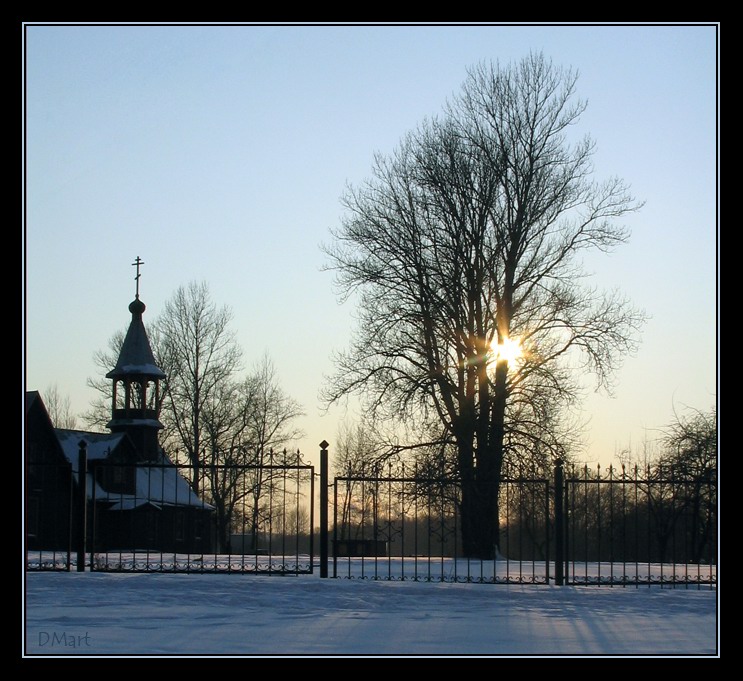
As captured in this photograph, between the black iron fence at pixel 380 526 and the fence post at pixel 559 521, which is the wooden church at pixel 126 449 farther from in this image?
the fence post at pixel 559 521

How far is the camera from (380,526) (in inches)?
882

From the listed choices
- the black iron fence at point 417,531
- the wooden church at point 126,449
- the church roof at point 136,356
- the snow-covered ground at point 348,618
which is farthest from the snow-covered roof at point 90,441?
the snow-covered ground at point 348,618

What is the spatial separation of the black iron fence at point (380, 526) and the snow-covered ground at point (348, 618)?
0.93 m

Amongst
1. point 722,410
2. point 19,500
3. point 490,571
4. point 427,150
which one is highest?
point 427,150

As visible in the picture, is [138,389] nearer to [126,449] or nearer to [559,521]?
[126,449]

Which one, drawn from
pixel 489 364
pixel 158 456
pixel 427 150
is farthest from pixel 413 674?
pixel 158 456

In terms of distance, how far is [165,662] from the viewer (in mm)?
8555

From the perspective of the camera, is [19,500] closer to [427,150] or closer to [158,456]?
[427,150]

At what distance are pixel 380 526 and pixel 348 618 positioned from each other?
422 inches

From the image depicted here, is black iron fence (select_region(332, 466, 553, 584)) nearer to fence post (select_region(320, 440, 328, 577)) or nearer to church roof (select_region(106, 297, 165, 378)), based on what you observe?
fence post (select_region(320, 440, 328, 577))

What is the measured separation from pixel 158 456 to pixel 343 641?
123 ft

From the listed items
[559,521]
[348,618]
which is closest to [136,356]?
[559,521]

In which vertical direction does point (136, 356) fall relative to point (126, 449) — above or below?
above

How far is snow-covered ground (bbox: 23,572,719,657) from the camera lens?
9.67 m
